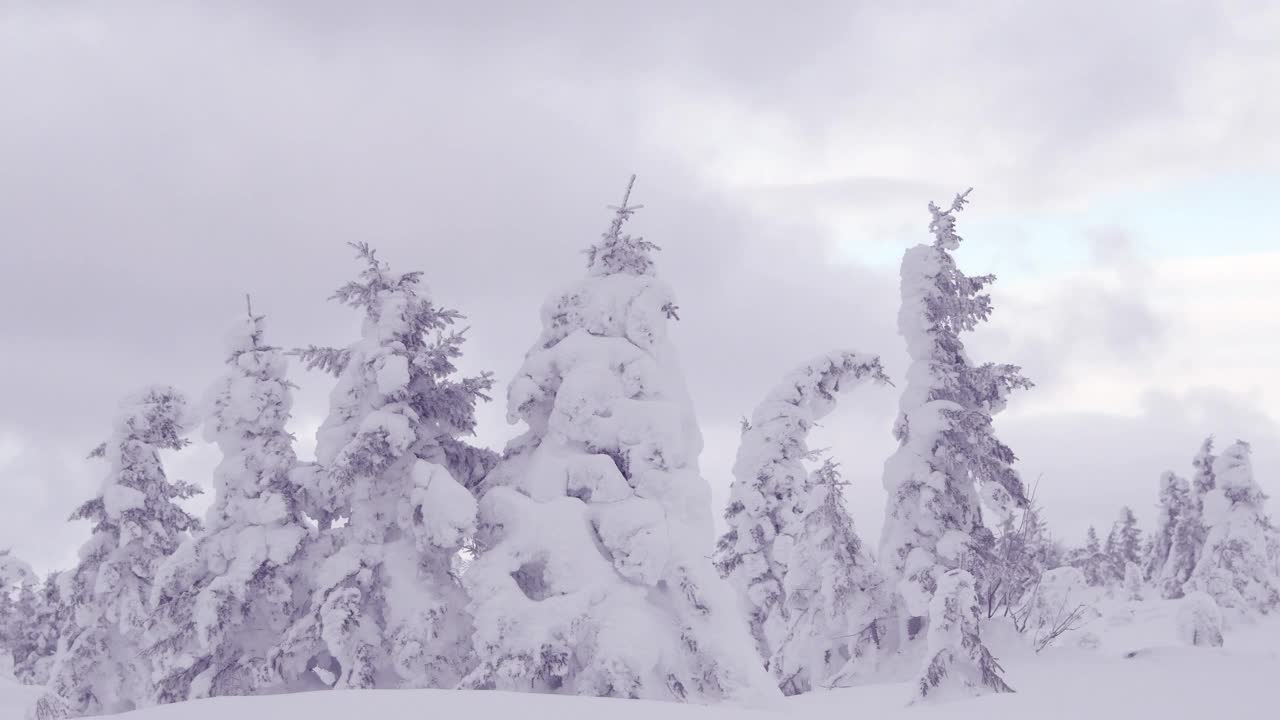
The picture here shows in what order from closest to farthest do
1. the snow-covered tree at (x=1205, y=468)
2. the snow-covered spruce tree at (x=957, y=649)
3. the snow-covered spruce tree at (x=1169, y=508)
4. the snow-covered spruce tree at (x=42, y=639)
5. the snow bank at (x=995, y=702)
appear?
the snow bank at (x=995, y=702)
the snow-covered spruce tree at (x=957, y=649)
the snow-covered spruce tree at (x=42, y=639)
the snow-covered tree at (x=1205, y=468)
the snow-covered spruce tree at (x=1169, y=508)

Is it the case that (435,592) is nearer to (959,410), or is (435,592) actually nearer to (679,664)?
(679,664)

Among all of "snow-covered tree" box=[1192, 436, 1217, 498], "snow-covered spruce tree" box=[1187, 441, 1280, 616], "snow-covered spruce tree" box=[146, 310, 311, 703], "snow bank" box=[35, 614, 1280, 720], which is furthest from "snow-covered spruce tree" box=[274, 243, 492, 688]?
"snow-covered tree" box=[1192, 436, 1217, 498]

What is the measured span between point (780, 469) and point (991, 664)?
978 centimetres

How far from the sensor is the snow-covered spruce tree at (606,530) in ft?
57.8

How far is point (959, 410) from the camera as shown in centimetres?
2398

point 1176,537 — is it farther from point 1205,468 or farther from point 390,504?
point 390,504

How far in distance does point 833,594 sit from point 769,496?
530 centimetres

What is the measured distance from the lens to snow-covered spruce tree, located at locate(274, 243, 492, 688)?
19125 mm

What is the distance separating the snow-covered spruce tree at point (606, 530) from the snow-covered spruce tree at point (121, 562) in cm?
1286

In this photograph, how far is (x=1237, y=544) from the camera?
4812cm

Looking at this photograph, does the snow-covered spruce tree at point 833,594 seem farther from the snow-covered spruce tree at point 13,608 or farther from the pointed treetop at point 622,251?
the snow-covered spruce tree at point 13,608

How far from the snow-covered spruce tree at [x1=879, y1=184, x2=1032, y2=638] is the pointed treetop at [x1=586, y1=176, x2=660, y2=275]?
743cm

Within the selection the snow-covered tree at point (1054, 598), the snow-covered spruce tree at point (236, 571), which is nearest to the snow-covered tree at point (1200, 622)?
the snow-covered tree at point (1054, 598)

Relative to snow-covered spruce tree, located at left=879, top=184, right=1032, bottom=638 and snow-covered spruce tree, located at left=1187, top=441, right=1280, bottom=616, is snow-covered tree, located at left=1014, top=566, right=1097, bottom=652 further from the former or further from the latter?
snow-covered spruce tree, located at left=1187, top=441, right=1280, bottom=616
